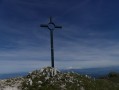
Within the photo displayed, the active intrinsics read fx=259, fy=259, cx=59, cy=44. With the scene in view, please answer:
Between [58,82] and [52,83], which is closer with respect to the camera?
[52,83]

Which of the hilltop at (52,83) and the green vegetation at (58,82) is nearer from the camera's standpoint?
the green vegetation at (58,82)

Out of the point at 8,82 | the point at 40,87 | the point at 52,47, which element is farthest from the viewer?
the point at 52,47

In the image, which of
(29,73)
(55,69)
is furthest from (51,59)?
(29,73)

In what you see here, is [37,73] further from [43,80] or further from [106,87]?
[106,87]

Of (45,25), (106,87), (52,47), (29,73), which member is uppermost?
(45,25)

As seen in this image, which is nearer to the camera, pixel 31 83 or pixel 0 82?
pixel 31 83

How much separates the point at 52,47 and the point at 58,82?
20.4 ft

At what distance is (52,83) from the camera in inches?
1300

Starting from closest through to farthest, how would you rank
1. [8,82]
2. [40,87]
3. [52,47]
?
[40,87] < [8,82] < [52,47]

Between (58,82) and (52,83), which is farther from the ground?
(58,82)

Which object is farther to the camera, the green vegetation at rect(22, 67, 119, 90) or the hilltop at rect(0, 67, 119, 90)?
the hilltop at rect(0, 67, 119, 90)

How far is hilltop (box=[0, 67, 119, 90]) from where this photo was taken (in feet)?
107

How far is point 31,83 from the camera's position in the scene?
3350cm

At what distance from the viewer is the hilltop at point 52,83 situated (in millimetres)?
32719
